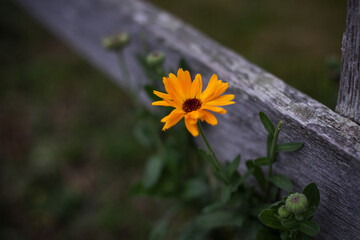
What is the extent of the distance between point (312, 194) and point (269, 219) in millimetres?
173

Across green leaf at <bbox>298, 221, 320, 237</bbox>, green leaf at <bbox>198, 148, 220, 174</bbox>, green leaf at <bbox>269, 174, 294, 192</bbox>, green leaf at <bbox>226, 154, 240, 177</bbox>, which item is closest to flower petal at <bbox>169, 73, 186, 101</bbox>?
green leaf at <bbox>198, 148, 220, 174</bbox>

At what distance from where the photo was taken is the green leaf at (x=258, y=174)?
4.17 feet

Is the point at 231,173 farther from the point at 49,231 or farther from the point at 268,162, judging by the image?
the point at 49,231

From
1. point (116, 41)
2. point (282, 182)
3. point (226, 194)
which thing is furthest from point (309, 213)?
point (116, 41)

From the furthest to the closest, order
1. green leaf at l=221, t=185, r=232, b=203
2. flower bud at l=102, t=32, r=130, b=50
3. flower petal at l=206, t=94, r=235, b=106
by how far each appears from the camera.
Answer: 1. flower bud at l=102, t=32, r=130, b=50
2. green leaf at l=221, t=185, r=232, b=203
3. flower petal at l=206, t=94, r=235, b=106

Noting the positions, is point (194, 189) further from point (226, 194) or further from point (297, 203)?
point (297, 203)

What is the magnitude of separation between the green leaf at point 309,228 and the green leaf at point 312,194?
62mm

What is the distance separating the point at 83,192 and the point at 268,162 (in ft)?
5.82

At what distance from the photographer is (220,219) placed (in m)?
1.50

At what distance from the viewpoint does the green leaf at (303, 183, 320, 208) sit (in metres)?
1.05

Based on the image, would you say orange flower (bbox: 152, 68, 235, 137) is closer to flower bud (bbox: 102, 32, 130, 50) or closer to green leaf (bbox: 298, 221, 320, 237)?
green leaf (bbox: 298, 221, 320, 237)

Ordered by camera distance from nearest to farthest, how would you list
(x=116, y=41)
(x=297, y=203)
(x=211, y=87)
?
(x=297, y=203)
(x=211, y=87)
(x=116, y=41)

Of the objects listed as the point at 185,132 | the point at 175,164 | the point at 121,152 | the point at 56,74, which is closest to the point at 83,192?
the point at 121,152

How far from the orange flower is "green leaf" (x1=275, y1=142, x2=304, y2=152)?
251mm
